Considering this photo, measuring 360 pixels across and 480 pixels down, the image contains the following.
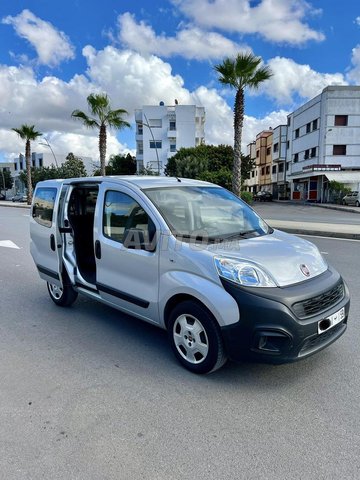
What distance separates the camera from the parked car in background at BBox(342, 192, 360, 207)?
100 ft

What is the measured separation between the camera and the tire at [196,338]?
282 centimetres

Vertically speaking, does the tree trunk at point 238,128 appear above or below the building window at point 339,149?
below

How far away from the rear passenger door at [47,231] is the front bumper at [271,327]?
2.66 meters

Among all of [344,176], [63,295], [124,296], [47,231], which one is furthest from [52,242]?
[344,176]

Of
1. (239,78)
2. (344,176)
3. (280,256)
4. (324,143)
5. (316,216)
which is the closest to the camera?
(280,256)

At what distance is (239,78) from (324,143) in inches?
945

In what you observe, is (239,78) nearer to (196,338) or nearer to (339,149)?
(196,338)

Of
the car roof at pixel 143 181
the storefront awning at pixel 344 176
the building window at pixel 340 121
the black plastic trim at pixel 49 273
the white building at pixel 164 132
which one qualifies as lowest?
the black plastic trim at pixel 49 273

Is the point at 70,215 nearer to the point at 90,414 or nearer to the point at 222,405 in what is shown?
the point at 90,414

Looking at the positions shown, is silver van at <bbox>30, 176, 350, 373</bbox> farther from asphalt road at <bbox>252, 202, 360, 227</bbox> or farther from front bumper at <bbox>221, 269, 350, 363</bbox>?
asphalt road at <bbox>252, 202, 360, 227</bbox>

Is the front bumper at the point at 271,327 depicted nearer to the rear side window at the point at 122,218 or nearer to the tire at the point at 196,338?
the tire at the point at 196,338

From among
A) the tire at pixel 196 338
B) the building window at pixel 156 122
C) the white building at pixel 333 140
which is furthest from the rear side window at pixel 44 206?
the building window at pixel 156 122

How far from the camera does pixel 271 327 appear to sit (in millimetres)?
2578

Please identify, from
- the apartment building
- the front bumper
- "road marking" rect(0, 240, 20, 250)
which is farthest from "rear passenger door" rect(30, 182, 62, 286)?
the apartment building
